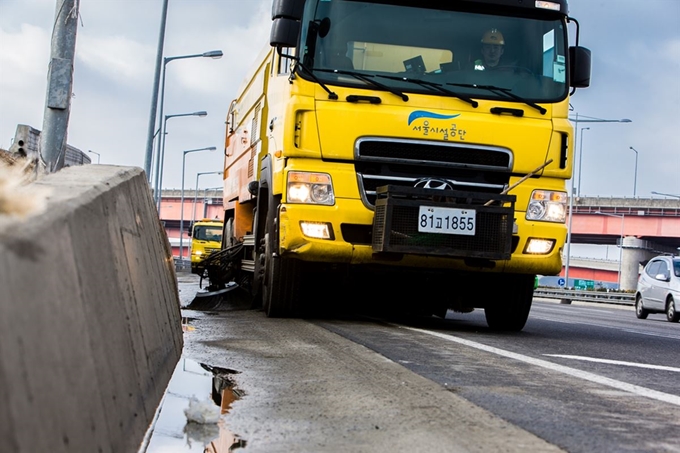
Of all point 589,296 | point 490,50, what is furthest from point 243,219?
point 589,296

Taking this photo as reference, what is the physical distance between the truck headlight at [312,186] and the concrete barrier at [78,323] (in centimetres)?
384

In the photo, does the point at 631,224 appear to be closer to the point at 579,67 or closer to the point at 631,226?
the point at 631,226

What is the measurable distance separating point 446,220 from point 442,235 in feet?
0.47

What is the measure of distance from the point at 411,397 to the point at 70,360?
255cm

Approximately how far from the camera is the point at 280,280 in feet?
31.1

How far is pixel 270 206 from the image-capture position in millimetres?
9273

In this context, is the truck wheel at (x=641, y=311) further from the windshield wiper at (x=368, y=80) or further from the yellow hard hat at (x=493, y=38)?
the windshield wiper at (x=368, y=80)

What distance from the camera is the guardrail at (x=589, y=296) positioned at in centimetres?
3856

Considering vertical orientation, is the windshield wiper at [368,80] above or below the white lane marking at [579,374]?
above

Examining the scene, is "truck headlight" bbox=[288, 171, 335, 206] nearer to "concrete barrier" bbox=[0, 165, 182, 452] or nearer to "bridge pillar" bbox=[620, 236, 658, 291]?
"concrete barrier" bbox=[0, 165, 182, 452]

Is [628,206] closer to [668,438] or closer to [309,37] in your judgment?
[309,37]

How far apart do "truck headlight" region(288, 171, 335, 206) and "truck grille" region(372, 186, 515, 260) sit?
47 centimetres

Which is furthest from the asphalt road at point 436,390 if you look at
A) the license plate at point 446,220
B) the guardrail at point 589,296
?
the guardrail at point 589,296

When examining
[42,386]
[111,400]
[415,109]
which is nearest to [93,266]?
[111,400]
